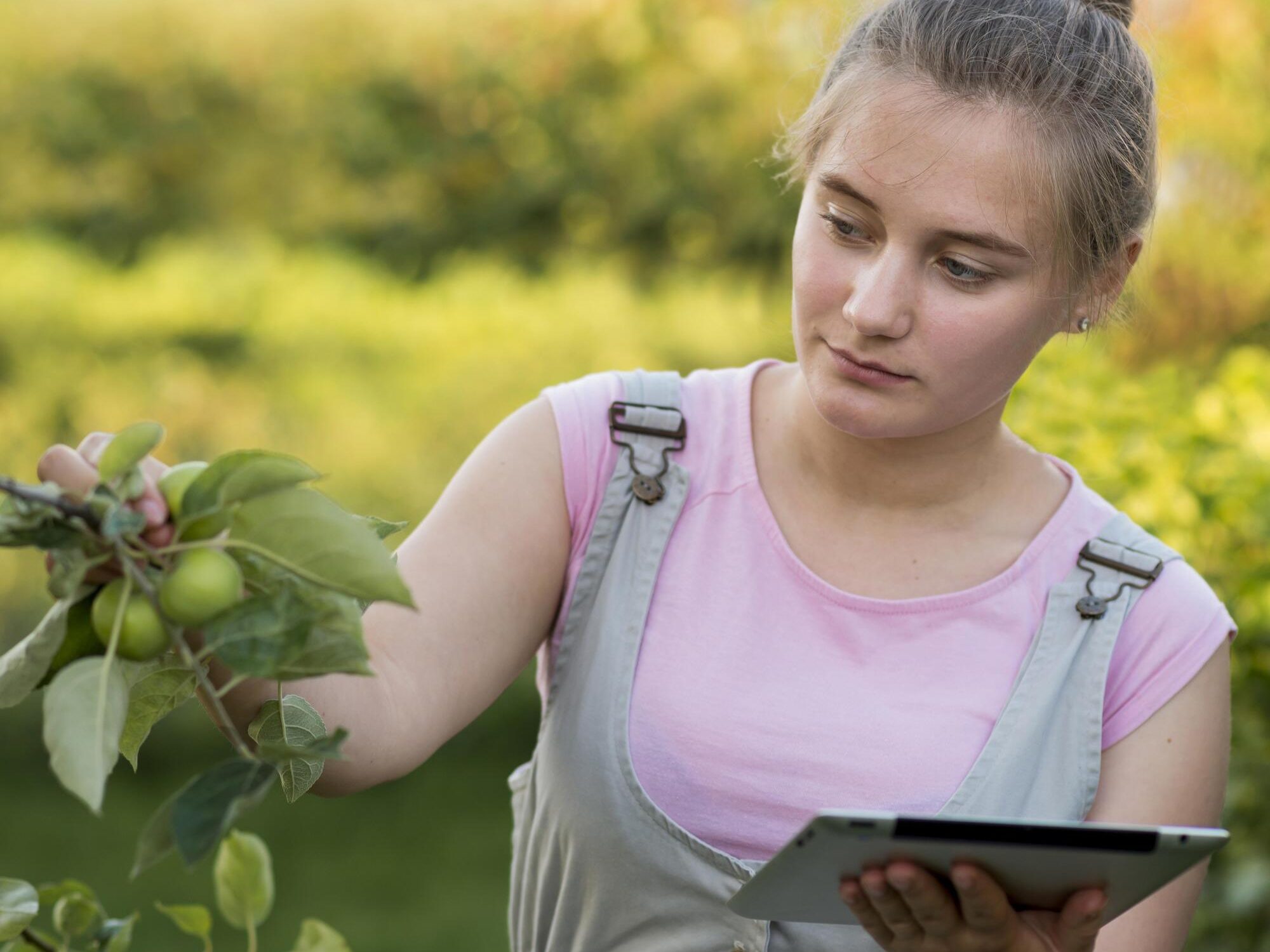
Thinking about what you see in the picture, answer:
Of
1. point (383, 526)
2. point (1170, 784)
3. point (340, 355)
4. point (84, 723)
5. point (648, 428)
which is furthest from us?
point (340, 355)

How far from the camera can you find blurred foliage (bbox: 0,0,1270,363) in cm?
484

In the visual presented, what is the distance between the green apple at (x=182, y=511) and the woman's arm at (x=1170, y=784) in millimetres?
1034

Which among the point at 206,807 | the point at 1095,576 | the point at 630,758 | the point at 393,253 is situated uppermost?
the point at 206,807

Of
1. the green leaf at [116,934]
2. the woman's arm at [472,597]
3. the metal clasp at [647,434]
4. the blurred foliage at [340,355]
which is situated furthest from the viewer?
the blurred foliage at [340,355]

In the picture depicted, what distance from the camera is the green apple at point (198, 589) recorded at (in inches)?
30.1

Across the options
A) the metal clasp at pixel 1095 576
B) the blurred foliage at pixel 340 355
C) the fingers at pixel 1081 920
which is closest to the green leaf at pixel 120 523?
the fingers at pixel 1081 920

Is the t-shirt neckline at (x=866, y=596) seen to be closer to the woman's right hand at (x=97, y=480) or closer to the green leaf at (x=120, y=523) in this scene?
the woman's right hand at (x=97, y=480)

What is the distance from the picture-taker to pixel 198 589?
76 centimetres

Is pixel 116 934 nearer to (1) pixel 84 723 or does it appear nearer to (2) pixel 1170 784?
(1) pixel 84 723

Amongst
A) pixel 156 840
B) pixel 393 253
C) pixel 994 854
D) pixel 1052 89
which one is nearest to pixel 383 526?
pixel 156 840

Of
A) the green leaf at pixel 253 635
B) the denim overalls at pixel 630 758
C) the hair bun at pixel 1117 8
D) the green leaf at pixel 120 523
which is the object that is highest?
the hair bun at pixel 1117 8

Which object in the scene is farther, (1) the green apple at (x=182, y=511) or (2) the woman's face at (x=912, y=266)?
(2) the woman's face at (x=912, y=266)

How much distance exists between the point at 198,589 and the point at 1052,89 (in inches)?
41.1

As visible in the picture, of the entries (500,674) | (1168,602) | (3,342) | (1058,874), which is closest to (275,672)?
(1058,874)
